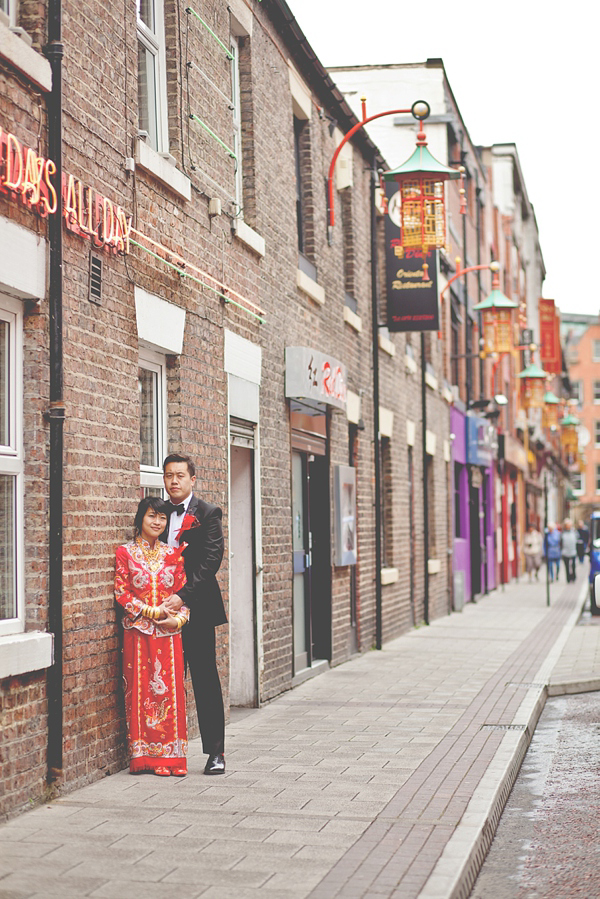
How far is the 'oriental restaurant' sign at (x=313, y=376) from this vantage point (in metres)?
12.6

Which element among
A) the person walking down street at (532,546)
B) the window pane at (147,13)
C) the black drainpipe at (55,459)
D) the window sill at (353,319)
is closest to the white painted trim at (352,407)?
the window sill at (353,319)

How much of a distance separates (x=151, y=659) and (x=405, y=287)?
11473 millimetres

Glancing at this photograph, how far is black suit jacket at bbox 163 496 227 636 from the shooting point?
309 inches

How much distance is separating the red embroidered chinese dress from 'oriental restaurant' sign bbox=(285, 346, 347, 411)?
16.4ft

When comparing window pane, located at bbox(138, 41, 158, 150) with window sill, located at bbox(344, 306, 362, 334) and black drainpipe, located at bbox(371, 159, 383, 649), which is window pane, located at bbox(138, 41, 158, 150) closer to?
window sill, located at bbox(344, 306, 362, 334)

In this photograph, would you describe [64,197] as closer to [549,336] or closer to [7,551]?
[7,551]

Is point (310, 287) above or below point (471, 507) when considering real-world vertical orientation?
above

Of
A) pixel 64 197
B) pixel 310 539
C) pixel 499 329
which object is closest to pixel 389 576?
pixel 310 539

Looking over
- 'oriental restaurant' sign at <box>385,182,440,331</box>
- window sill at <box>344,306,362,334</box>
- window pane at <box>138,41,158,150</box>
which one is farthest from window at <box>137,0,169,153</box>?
'oriental restaurant' sign at <box>385,182,440,331</box>

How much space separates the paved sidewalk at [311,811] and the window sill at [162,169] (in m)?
3.99

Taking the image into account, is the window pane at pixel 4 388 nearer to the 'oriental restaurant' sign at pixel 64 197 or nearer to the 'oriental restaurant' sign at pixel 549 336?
the 'oriental restaurant' sign at pixel 64 197

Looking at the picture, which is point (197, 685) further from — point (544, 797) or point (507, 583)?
point (507, 583)

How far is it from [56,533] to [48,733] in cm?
110

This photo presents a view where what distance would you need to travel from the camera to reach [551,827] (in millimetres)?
7227
